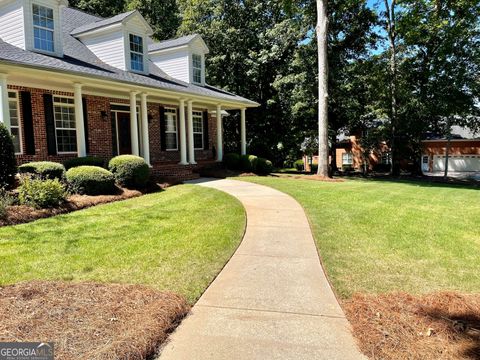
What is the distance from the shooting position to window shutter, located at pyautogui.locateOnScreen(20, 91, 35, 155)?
11008 mm

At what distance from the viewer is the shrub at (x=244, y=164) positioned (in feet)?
54.1

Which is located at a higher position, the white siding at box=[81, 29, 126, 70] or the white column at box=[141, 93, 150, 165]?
the white siding at box=[81, 29, 126, 70]

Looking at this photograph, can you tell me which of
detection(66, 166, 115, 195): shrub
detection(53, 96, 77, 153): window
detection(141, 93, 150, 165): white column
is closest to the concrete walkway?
detection(66, 166, 115, 195): shrub

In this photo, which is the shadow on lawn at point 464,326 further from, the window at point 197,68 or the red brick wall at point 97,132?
the window at point 197,68

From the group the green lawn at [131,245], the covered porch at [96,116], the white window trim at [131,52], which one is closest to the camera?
the green lawn at [131,245]

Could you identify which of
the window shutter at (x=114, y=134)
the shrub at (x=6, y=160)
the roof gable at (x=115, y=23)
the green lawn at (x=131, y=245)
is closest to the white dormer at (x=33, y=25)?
the roof gable at (x=115, y=23)

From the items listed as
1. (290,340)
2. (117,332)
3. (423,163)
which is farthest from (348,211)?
(423,163)

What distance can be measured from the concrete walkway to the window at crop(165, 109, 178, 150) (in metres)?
12.1

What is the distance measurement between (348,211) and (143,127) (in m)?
8.60

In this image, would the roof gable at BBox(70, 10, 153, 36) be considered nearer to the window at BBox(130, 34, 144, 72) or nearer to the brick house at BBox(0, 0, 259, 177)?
the brick house at BBox(0, 0, 259, 177)

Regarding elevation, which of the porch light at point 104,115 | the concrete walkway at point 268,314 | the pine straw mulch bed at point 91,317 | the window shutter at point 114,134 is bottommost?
the concrete walkway at point 268,314

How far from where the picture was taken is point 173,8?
30.2 metres

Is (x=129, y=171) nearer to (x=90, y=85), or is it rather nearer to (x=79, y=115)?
(x=79, y=115)

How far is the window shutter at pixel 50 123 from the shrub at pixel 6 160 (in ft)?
11.9
